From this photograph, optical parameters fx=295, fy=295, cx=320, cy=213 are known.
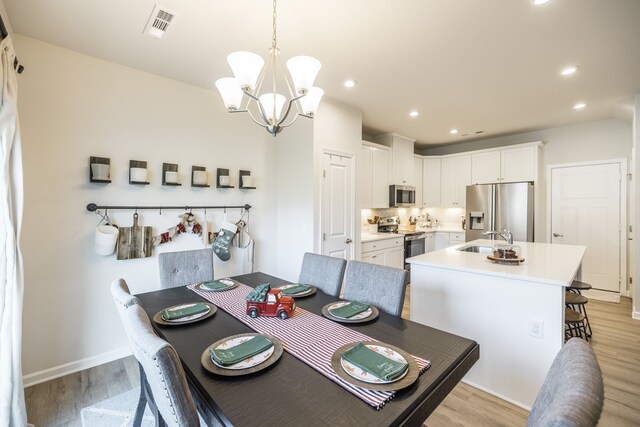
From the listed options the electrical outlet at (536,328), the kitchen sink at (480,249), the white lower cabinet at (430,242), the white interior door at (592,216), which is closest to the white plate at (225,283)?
the electrical outlet at (536,328)

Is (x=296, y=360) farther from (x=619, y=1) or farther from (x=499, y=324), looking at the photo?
(x=619, y=1)

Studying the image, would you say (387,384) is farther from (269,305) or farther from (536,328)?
(536,328)

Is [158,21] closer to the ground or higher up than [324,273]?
higher up

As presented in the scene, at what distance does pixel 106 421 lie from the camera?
1846 millimetres

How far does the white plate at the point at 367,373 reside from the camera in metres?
0.97

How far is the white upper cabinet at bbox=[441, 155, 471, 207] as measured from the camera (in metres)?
5.44

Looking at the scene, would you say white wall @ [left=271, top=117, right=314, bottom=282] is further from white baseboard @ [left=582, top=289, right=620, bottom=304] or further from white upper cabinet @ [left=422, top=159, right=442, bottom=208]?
white baseboard @ [left=582, top=289, right=620, bottom=304]

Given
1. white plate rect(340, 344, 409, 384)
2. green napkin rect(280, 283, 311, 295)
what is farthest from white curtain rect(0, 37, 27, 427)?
white plate rect(340, 344, 409, 384)

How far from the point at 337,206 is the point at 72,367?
111 inches

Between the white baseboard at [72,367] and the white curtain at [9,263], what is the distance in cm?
66

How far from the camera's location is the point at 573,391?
0.63m

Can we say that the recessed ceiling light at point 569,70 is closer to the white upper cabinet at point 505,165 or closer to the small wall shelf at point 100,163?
the white upper cabinet at point 505,165

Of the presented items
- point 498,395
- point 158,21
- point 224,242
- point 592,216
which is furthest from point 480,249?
point 158,21

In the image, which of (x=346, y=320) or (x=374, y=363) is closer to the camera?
(x=374, y=363)
